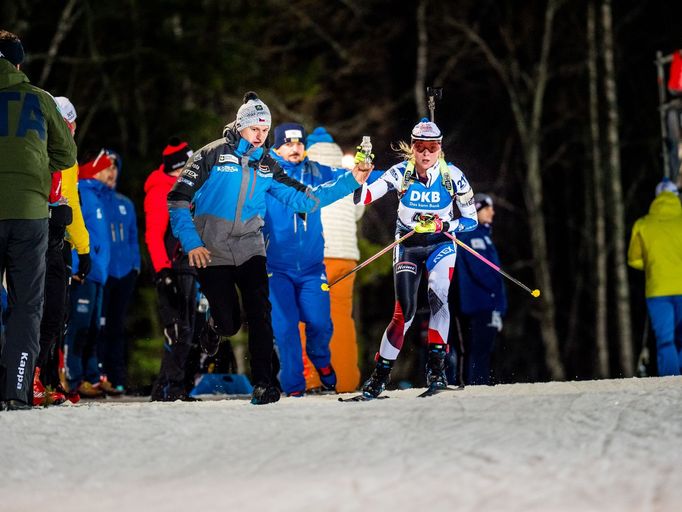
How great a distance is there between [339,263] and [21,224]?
3.82m

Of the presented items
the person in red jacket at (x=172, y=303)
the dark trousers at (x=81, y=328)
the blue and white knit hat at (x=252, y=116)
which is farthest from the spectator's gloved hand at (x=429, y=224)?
the dark trousers at (x=81, y=328)

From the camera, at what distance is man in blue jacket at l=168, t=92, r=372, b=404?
8.24 meters

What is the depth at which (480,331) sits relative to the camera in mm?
11359

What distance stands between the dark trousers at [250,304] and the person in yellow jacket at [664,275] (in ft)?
14.3

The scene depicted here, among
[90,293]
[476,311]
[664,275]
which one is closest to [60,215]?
[90,293]

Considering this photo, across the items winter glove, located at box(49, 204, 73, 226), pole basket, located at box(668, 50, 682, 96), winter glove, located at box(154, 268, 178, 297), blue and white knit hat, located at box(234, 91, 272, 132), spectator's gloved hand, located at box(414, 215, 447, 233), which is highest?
pole basket, located at box(668, 50, 682, 96)

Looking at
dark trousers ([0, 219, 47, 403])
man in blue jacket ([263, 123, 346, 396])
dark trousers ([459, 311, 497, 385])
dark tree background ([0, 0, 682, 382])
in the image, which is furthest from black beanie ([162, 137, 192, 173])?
dark tree background ([0, 0, 682, 382])

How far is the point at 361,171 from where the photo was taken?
8.38 m

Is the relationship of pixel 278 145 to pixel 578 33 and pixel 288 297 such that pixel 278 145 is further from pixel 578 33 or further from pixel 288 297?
A: pixel 578 33

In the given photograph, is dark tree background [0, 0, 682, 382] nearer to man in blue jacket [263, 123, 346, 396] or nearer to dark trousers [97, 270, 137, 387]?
dark trousers [97, 270, 137, 387]

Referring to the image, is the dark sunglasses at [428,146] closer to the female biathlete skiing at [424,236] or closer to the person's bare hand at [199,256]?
the female biathlete skiing at [424,236]

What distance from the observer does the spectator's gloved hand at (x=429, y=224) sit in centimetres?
855

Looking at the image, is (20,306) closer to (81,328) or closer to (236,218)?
(236,218)

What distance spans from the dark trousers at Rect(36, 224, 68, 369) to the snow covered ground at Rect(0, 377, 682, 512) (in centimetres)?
138
